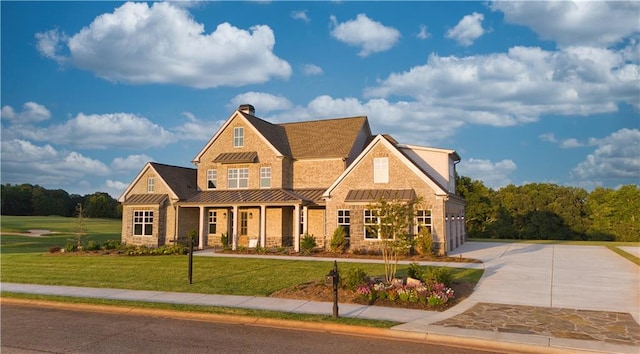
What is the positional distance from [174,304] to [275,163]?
19.3 meters

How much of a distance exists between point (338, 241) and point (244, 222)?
29.5 ft

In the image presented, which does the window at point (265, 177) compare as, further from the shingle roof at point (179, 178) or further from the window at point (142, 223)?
the window at point (142, 223)

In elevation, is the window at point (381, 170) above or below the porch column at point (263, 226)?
above

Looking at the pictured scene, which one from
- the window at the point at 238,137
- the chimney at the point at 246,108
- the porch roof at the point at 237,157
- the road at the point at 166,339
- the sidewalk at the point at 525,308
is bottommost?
the road at the point at 166,339

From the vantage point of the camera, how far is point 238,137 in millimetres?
32344

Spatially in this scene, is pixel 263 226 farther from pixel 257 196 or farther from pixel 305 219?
pixel 305 219

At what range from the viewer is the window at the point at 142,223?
31500mm

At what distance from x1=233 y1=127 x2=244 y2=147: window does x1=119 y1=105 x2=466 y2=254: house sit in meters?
0.07

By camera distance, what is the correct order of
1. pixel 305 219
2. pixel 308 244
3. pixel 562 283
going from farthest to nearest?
1. pixel 305 219
2. pixel 308 244
3. pixel 562 283

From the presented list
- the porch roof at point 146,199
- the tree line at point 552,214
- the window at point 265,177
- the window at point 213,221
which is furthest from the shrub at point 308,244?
the tree line at point 552,214

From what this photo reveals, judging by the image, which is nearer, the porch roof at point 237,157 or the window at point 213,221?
the porch roof at point 237,157

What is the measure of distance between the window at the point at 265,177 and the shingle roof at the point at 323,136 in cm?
224

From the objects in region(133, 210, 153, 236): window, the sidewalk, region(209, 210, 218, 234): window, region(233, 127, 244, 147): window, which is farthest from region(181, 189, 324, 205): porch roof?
the sidewalk

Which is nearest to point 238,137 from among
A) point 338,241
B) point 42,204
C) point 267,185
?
point 267,185
